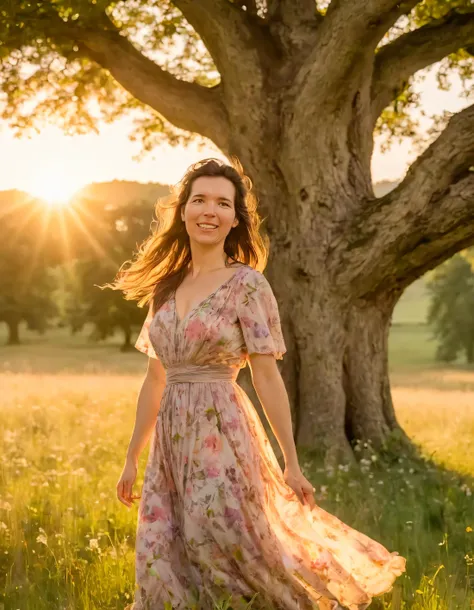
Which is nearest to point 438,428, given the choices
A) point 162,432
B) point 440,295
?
point 162,432

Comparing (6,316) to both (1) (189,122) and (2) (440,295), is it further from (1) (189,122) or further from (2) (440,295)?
(1) (189,122)

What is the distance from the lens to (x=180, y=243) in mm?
4988

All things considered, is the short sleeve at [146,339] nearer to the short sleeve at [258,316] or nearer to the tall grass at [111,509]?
the short sleeve at [258,316]

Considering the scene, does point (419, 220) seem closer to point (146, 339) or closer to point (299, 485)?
point (146, 339)

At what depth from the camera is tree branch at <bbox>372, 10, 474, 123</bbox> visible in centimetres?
1027

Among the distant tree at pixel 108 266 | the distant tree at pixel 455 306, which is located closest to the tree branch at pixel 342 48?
the distant tree at pixel 108 266

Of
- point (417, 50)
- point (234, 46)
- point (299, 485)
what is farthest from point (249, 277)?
point (417, 50)

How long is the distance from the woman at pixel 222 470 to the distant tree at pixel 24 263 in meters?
51.0

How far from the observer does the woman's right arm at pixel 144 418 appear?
15.6 feet

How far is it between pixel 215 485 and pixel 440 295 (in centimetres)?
5243

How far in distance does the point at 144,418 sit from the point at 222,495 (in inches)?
28.0

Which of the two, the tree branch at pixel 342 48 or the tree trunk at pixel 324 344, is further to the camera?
the tree trunk at pixel 324 344

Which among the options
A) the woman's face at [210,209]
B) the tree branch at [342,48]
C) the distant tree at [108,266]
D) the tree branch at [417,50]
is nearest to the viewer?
the woman's face at [210,209]

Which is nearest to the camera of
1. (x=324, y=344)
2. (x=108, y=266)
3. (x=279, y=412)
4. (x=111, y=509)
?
(x=279, y=412)
